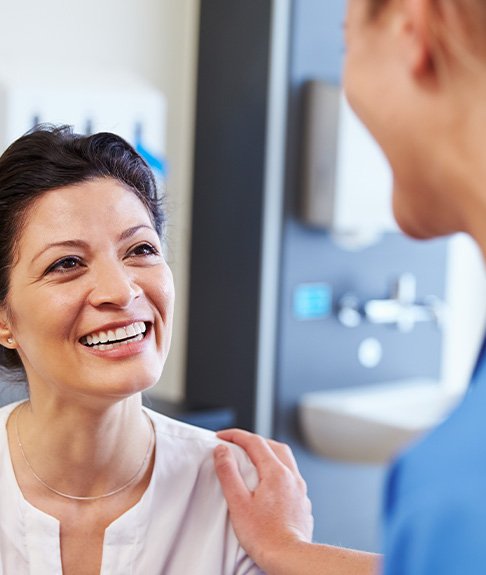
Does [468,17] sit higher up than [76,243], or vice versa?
[468,17]

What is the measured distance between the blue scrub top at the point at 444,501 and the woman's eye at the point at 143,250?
2.70 feet

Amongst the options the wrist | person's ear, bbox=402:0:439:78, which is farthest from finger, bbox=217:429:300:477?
person's ear, bbox=402:0:439:78

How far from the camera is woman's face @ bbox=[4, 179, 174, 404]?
142 cm

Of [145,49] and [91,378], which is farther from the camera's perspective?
[145,49]

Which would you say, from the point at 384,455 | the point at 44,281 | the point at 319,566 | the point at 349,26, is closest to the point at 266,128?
the point at 384,455

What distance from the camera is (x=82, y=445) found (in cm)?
152

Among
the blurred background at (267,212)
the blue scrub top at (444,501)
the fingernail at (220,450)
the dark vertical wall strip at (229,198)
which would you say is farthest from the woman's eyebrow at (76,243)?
the dark vertical wall strip at (229,198)

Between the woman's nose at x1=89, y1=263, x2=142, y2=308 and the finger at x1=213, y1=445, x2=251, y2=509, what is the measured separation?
303mm

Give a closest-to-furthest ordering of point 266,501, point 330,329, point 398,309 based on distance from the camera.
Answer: point 266,501, point 330,329, point 398,309

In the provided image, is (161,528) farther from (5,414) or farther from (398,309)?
(398,309)

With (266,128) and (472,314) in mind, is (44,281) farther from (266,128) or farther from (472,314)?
(472,314)

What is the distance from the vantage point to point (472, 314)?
4.11 meters

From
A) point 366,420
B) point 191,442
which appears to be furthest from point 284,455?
point 366,420

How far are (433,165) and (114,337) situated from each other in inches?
30.1
